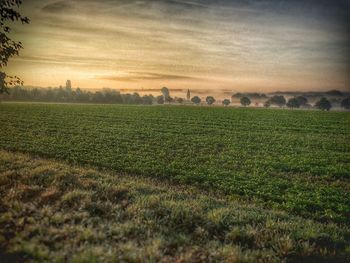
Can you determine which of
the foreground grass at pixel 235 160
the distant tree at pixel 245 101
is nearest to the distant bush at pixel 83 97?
the distant tree at pixel 245 101

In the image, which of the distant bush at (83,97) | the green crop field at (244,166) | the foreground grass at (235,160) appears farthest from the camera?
the distant bush at (83,97)

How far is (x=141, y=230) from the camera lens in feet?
25.7

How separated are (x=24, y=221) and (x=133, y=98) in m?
140

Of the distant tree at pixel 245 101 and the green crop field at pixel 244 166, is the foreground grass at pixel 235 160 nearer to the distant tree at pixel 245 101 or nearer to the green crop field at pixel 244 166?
the green crop field at pixel 244 166

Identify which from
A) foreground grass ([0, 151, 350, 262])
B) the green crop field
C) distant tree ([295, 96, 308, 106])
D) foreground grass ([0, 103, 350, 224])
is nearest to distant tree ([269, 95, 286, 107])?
distant tree ([295, 96, 308, 106])

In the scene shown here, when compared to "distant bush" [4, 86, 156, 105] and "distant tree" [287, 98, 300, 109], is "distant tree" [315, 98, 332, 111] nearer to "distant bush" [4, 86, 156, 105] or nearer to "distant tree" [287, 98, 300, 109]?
"distant tree" [287, 98, 300, 109]

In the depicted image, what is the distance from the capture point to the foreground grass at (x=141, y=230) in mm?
6683

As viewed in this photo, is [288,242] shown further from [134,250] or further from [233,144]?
[233,144]

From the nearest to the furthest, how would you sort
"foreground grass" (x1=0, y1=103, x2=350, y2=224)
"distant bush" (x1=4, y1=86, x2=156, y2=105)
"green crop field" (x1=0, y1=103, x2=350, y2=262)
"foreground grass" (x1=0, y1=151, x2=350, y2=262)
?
"foreground grass" (x1=0, y1=151, x2=350, y2=262), "green crop field" (x1=0, y1=103, x2=350, y2=262), "foreground grass" (x1=0, y1=103, x2=350, y2=224), "distant bush" (x1=4, y1=86, x2=156, y2=105)

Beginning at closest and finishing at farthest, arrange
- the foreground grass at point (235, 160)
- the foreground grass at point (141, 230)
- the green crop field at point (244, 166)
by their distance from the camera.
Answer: the foreground grass at point (141, 230) → the green crop field at point (244, 166) → the foreground grass at point (235, 160)

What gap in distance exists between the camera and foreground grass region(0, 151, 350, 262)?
6683 millimetres

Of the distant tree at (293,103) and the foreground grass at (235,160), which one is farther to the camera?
the distant tree at (293,103)

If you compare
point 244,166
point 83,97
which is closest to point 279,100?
point 83,97

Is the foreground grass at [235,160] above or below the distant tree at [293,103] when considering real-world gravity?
below
